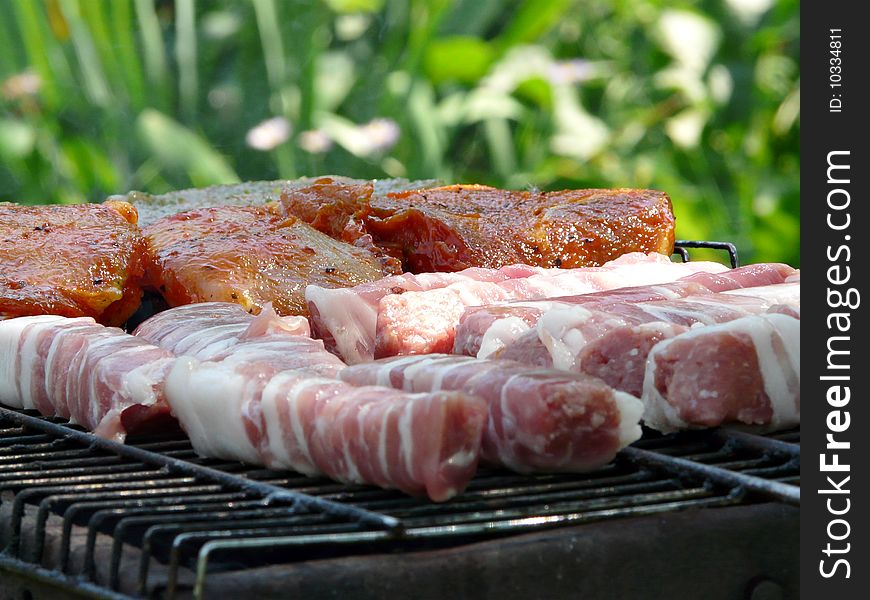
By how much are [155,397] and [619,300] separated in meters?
1.39

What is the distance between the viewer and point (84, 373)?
3291 millimetres

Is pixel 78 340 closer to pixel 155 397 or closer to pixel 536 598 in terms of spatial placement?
pixel 155 397

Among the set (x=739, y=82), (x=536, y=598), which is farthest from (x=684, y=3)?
(x=536, y=598)

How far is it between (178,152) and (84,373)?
618 centimetres

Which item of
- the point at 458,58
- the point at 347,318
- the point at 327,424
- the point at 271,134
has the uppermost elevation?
the point at 458,58

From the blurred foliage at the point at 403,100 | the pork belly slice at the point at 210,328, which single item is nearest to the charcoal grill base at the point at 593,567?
the pork belly slice at the point at 210,328

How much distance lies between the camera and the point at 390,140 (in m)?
9.82

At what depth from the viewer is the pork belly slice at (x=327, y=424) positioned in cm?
250

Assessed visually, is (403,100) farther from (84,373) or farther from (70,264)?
(84,373)

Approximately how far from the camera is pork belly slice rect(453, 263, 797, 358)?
3.40 meters

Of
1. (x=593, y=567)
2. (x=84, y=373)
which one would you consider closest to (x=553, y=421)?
(x=593, y=567)

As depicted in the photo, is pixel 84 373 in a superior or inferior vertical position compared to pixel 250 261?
inferior

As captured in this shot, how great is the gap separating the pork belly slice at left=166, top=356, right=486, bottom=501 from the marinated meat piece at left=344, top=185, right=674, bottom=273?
1.57 m

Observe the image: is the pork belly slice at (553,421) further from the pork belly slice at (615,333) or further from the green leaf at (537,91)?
the green leaf at (537,91)
